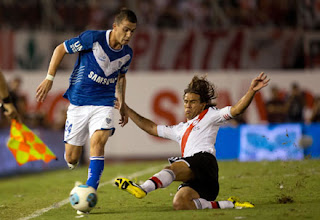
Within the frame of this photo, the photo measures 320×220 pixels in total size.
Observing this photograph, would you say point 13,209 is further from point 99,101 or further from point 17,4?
point 17,4

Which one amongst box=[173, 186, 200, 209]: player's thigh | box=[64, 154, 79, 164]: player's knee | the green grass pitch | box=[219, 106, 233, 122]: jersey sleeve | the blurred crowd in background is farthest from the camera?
the blurred crowd in background

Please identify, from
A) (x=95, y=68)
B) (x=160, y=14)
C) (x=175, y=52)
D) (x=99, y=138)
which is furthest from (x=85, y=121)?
(x=160, y=14)

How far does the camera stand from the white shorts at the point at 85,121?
303 inches

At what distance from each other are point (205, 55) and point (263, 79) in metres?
14.0

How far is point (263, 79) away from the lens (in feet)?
22.5

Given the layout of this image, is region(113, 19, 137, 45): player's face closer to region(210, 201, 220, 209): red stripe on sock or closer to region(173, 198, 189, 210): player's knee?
region(173, 198, 189, 210): player's knee

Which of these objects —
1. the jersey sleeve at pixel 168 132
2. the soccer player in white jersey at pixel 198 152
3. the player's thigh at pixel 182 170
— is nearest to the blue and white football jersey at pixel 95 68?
the jersey sleeve at pixel 168 132

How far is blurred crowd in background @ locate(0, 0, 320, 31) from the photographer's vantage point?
20.2 meters

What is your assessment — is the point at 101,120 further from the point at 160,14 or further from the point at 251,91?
the point at 160,14

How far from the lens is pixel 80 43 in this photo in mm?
7684

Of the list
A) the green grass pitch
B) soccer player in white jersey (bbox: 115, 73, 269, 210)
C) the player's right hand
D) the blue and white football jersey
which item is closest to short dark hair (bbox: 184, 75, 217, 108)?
soccer player in white jersey (bbox: 115, 73, 269, 210)

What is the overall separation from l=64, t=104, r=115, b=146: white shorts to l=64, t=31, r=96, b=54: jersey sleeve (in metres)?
0.73

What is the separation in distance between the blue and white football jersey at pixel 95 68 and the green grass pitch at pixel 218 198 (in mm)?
1364

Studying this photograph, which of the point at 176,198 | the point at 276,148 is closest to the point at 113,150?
the point at 276,148
